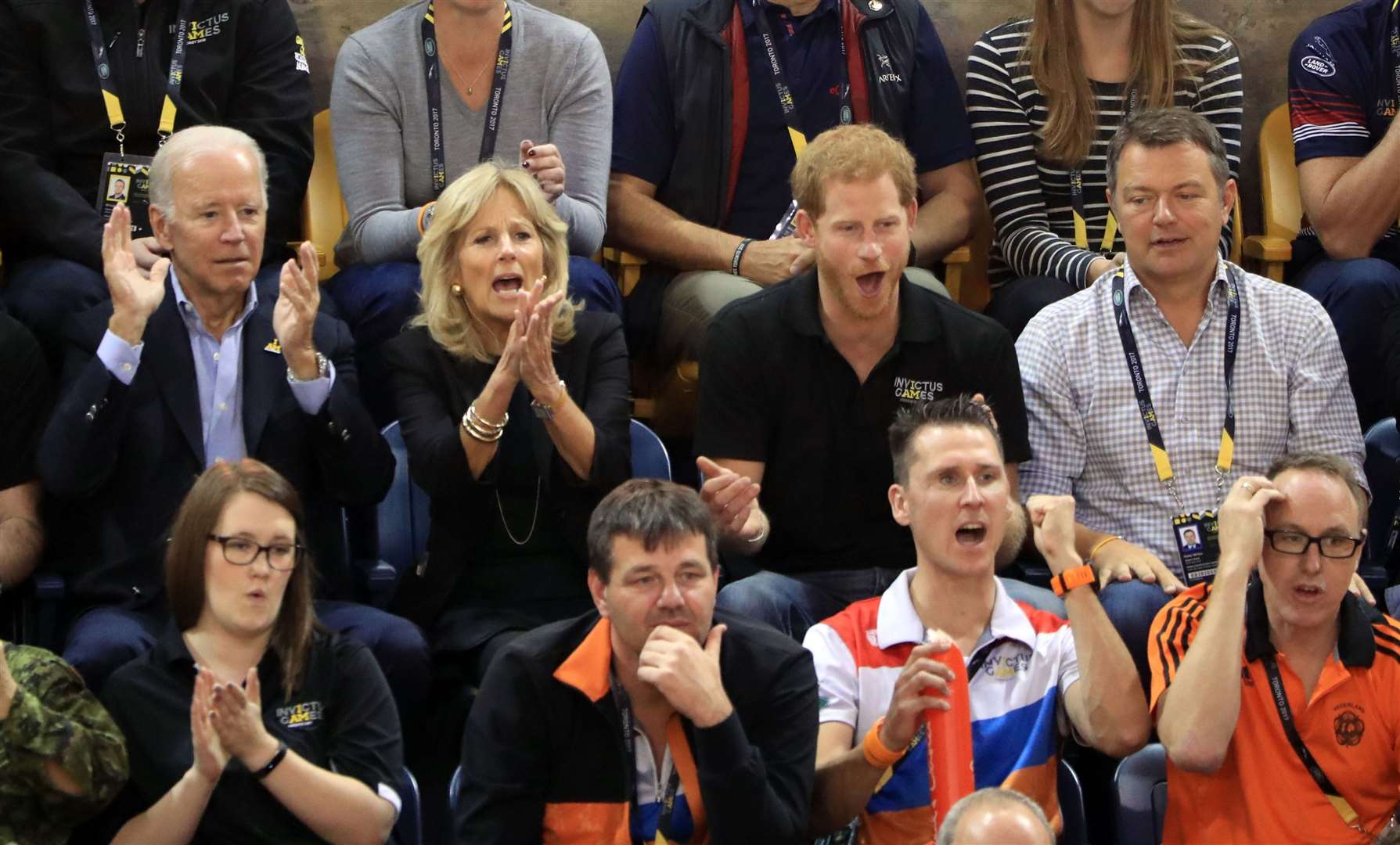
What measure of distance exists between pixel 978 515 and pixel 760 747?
0.65 meters

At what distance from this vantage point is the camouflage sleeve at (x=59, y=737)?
10.2ft

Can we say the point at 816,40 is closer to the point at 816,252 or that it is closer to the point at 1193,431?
the point at 816,252

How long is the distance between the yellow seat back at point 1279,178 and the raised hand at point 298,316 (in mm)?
2888

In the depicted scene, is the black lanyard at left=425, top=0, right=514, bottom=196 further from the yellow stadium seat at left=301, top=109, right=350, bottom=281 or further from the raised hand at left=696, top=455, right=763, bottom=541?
the raised hand at left=696, top=455, right=763, bottom=541

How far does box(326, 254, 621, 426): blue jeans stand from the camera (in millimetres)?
4480

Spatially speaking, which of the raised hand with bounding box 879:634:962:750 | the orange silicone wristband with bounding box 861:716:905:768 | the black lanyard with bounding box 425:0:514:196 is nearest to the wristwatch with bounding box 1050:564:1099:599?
the raised hand with bounding box 879:634:962:750

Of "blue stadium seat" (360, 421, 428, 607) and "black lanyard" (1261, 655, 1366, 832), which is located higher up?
"blue stadium seat" (360, 421, 428, 607)

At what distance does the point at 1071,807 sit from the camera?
137 inches

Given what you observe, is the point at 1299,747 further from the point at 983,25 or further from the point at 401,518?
the point at 983,25

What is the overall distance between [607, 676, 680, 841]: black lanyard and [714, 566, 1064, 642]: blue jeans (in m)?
0.46

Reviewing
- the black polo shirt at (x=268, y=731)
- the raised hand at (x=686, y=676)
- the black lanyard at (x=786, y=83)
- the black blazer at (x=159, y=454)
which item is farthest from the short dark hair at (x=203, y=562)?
the black lanyard at (x=786, y=83)

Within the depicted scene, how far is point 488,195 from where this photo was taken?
414 cm

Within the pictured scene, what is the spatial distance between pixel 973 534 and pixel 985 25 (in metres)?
2.61

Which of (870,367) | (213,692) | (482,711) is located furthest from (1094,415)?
(213,692)
